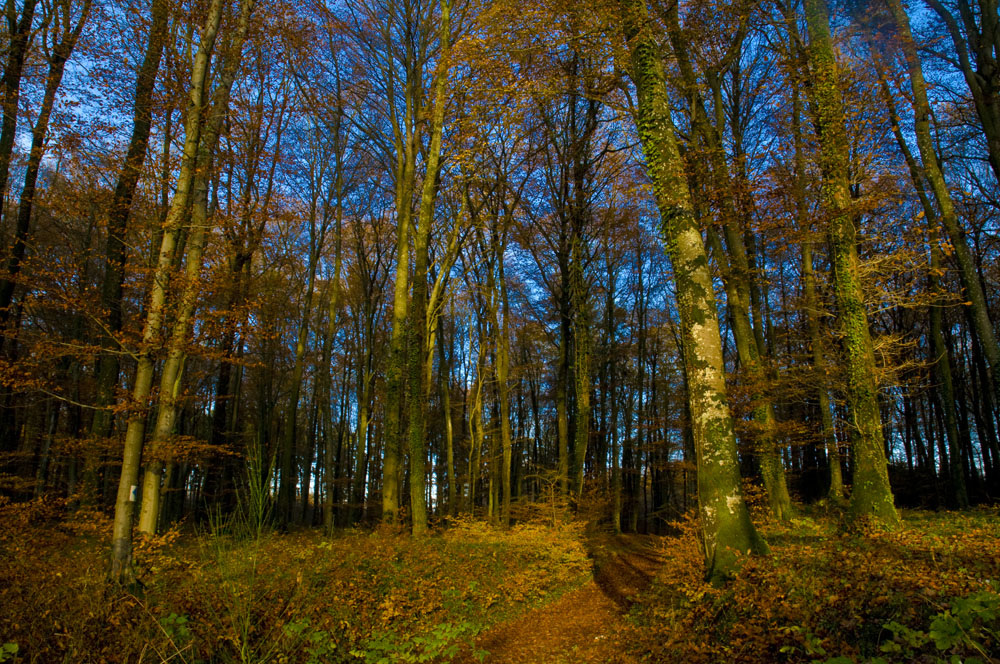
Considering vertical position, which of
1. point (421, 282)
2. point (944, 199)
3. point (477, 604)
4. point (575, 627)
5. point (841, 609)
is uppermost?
point (944, 199)

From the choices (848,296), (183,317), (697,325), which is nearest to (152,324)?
(183,317)

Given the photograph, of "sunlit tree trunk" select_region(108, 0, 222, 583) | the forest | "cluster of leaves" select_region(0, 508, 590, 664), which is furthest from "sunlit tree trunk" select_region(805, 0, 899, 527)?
"sunlit tree trunk" select_region(108, 0, 222, 583)

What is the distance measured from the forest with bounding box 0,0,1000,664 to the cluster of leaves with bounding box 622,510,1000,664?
0.10 ft

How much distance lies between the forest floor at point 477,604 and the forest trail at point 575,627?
1.5 inches

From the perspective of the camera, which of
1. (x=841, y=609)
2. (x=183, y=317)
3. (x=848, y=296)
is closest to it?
(x=841, y=609)

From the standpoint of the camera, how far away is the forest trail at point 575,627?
539 centimetres

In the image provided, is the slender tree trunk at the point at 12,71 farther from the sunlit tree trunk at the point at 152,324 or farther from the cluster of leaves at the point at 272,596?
the cluster of leaves at the point at 272,596

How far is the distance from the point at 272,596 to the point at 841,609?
501 centimetres

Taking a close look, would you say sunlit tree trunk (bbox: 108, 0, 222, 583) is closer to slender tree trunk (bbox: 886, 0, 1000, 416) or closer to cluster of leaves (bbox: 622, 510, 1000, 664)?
cluster of leaves (bbox: 622, 510, 1000, 664)

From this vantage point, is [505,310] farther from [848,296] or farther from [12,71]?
[12,71]

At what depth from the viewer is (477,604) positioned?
680 cm

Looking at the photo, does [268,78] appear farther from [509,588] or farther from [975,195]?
[975,195]

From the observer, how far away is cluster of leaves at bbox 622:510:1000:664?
2.70 m

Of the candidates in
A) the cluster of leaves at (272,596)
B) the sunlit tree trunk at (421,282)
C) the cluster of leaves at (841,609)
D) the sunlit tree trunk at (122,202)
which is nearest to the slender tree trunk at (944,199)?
the cluster of leaves at (841,609)
